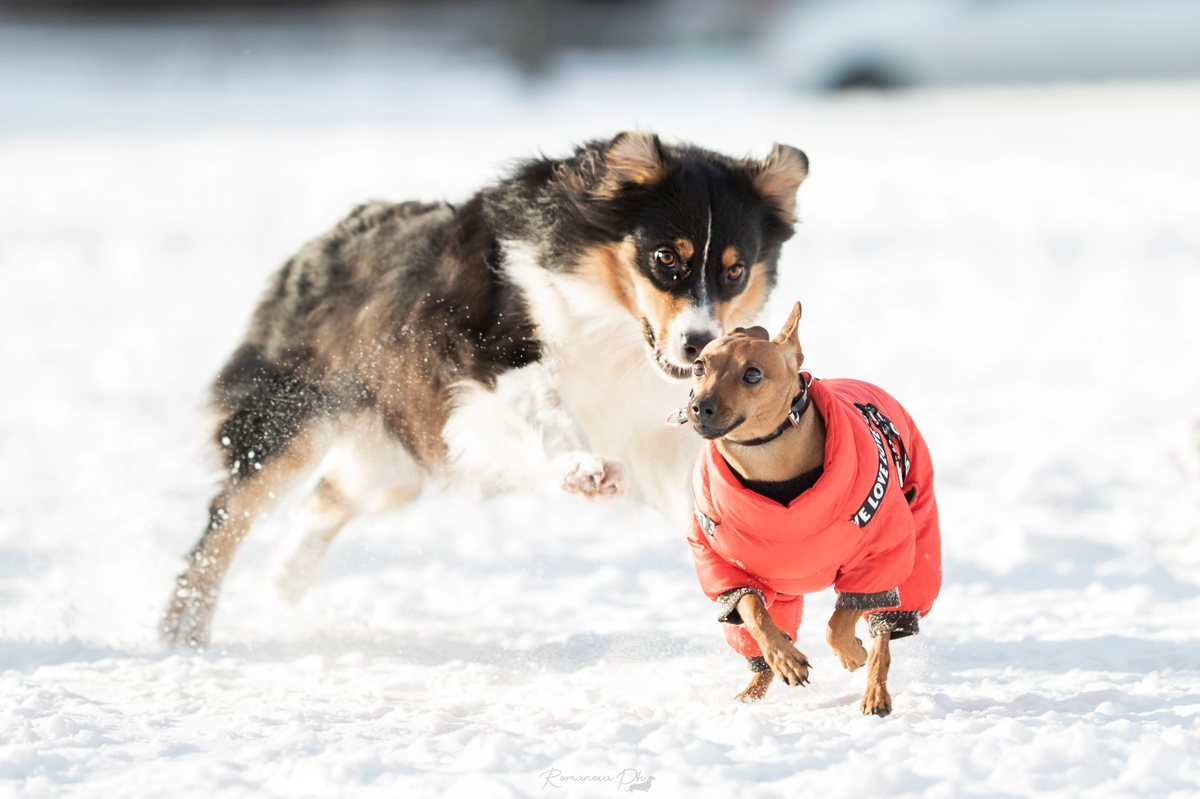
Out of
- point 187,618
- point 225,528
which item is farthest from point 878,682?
point 225,528

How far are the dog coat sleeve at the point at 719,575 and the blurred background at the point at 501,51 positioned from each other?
39.6ft

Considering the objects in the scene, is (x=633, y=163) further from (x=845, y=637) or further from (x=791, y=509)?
(x=845, y=637)

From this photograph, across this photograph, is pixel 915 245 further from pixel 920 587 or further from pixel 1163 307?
pixel 920 587

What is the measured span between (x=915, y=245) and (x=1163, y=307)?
235cm

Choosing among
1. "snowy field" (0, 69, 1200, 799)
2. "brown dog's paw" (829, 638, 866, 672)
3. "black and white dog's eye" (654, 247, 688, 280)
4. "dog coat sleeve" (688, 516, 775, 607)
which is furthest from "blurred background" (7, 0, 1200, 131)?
"brown dog's paw" (829, 638, 866, 672)

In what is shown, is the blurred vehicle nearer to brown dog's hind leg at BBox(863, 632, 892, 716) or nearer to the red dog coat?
the red dog coat

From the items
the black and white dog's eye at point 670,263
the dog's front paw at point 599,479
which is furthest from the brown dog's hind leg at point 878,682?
the black and white dog's eye at point 670,263

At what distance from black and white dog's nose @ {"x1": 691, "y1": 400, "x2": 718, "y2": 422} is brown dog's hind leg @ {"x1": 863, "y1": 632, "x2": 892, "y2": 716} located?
0.85 meters

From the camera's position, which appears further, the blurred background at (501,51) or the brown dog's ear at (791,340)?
the blurred background at (501,51)

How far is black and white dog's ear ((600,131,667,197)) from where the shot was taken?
3.97m

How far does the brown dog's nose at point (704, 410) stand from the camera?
2863 millimetres

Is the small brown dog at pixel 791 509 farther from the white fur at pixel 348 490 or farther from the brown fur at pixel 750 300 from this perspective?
the white fur at pixel 348 490

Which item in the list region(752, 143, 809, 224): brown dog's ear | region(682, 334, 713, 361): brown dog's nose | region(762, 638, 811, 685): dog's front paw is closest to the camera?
region(762, 638, 811, 685): dog's front paw

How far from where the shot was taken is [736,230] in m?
4.00
